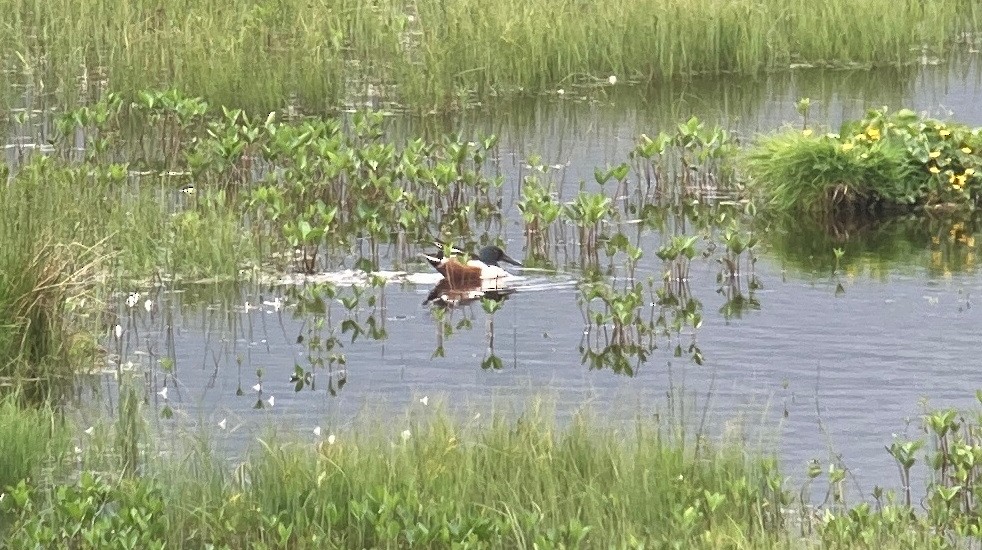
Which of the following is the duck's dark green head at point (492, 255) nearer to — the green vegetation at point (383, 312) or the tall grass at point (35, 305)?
the green vegetation at point (383, 312)

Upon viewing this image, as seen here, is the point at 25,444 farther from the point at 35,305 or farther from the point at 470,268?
the point at 470,268

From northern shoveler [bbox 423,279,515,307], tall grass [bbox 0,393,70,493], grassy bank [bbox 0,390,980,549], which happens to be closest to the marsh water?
northern shoveler [bbox 423,279,515,307]

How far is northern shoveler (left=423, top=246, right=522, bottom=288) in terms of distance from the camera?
422 inches

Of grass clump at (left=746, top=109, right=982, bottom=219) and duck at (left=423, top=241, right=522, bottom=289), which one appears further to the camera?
grass clump at (left=746, top=109, right=982, bottom=219)

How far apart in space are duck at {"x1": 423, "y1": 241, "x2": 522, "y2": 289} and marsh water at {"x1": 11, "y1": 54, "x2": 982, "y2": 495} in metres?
0.17

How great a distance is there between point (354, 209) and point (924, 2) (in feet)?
29.4

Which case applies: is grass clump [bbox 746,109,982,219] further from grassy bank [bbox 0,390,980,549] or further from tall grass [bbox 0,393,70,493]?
tall grass [bbox 0,393,70,493]

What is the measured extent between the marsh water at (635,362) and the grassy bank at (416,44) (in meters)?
3.86

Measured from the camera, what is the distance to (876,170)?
12.6m

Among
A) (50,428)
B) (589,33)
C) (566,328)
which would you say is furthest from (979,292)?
(589,33)

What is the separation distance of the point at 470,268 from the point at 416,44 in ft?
22.0

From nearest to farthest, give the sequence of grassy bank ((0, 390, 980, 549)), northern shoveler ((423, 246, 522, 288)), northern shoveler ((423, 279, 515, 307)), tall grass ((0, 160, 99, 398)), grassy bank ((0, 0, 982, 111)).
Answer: grassy bank ((0, 390, 980, 549)), tall grass ((0, 160, 99, 398)), northern shoveler ((423, 279, 515, 307)), northern shoveler ((423, 246, 522, 288)), grassy bank ((0, 0, 982, 111))

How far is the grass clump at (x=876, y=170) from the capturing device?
1250 centimetres

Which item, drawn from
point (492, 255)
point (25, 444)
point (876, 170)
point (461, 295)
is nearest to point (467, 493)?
point (25, 444)
